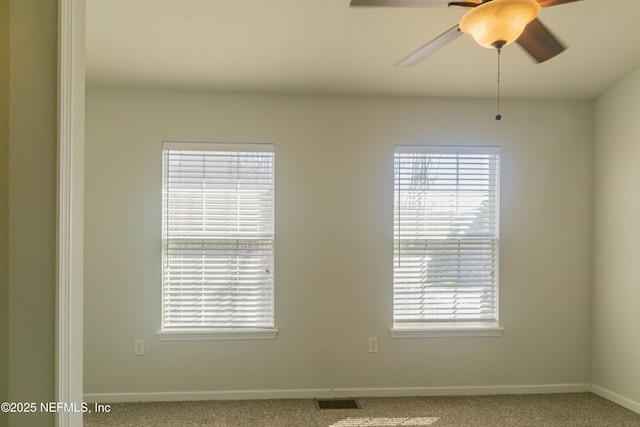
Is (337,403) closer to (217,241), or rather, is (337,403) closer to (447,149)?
(217,241)

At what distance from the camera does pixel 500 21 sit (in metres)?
1.66

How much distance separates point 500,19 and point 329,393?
2.96 metres

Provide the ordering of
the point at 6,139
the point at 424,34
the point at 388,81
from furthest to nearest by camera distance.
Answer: the point at 388,81 → the point at 424,34 → the point at 6,139

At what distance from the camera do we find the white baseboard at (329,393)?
342cm

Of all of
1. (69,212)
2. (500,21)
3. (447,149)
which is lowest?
→ (69,212)

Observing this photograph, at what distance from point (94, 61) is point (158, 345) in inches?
Result: 86.6

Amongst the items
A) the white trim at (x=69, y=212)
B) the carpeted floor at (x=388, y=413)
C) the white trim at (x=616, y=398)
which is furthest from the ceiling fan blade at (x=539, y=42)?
the white trim at (x=616, y=398)

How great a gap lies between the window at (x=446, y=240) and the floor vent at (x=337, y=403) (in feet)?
2.39

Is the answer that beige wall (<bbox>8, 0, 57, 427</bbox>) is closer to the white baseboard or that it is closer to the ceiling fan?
the ceiling fan

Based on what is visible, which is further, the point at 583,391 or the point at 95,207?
the point at 583,391

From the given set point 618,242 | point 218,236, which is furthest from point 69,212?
point 618,242

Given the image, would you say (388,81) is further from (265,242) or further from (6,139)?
(6,139)

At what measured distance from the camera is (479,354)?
3643 millimetres

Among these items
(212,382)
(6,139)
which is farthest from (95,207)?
(6,139)
